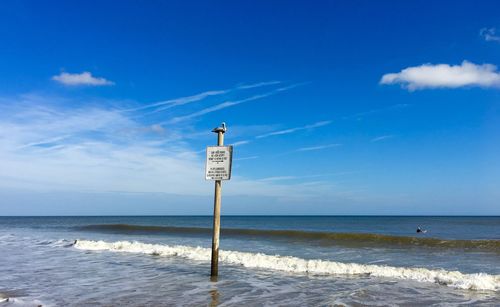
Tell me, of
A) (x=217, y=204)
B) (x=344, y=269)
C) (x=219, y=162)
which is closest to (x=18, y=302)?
(x=217, y=204)

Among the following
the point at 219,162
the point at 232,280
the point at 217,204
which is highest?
the point at 219,162

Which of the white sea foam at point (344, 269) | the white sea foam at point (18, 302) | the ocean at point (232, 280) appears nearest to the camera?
the white sea foam at point (18, 302)

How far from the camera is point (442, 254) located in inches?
748

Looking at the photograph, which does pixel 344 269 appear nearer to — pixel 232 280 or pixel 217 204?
pixel 232 280

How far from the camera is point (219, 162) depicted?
414 inches

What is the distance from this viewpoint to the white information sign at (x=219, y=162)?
1041 cm

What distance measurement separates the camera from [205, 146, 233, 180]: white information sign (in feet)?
34.1

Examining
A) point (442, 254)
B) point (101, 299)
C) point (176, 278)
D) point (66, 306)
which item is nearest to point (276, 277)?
point (176, 278)

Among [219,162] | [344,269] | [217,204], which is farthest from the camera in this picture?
[344,269]

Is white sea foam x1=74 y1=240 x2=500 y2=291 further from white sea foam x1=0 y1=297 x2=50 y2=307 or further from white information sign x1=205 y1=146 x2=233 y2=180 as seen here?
white sea foam x1=0 y1=297 x2=50 y2=307

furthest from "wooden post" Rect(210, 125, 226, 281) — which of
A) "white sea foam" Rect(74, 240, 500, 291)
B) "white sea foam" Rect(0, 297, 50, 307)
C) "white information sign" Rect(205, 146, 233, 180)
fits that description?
"white sea foam" Rect(0, 297, 50, 307)

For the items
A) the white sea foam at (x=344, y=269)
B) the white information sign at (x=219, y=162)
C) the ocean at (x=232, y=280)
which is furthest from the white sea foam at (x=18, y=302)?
the white sea foam at (x=344, y=269)

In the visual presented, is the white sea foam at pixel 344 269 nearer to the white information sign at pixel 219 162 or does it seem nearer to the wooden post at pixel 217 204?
the wooden post at pixel 217 204

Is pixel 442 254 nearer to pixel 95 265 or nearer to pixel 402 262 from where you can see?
pixel 402 262
